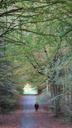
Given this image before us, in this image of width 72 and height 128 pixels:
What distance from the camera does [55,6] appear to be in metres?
7.09

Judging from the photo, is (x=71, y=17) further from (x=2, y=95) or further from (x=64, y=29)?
(x=2, y=95)

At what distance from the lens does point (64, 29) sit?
330 inches

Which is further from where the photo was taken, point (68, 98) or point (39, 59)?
point (39, 59)

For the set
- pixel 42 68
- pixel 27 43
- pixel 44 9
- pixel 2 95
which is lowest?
pixel 2 95

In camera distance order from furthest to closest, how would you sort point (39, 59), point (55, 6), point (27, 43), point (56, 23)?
point (39, 59) → point (27, 43) → point (56, 23) → point (55, 6)

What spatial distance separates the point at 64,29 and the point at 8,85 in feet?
66.1

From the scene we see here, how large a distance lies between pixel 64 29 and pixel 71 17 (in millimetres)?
836

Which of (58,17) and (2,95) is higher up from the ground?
(58,17)

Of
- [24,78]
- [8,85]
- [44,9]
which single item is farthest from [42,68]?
[44,9]

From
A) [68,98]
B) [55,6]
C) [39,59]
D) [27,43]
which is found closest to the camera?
[55,6]

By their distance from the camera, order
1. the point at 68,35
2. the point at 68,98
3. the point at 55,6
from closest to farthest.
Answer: the point at 55,6
the point at 68,35
the point at 68,98

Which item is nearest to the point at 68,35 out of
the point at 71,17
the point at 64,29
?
the point at 64,29

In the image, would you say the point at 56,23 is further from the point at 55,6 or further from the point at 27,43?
the point at 27,43

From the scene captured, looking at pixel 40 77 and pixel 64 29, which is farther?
pixel 40 77
